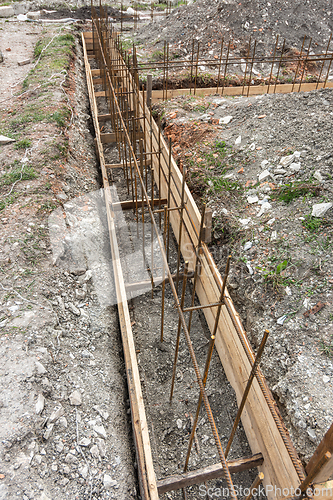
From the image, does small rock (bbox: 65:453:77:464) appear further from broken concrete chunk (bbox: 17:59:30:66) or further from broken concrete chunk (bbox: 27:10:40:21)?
broken concrete chunk (bbox: 27:10:40:21)

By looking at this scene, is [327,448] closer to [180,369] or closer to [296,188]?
[180,369]

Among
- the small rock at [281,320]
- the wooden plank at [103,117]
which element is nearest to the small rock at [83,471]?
the small rock at [281,320]

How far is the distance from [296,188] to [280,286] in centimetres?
128

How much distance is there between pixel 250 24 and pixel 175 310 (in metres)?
9.29

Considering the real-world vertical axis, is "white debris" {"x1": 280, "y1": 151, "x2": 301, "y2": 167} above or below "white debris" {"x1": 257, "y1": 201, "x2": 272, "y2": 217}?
above

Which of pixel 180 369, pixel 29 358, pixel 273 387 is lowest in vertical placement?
pixel 180 369

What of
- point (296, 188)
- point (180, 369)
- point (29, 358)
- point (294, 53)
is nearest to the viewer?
point (29, 358)

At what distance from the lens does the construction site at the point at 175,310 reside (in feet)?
7.29

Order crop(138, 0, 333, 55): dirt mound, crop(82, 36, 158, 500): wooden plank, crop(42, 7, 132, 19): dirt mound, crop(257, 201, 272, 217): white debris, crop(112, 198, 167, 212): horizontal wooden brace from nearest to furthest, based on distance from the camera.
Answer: crop(82, 36, 158, 500): wooden plank
crop(257, 201, 272, 217): white debris
crop(112, 198, 167, 212): horizontal wooden brace
crop(138, 0, 333, 55): dirt mound
crop(42, 7, 132, 19): dirt mound

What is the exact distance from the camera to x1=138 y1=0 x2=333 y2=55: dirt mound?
9094 millimetres

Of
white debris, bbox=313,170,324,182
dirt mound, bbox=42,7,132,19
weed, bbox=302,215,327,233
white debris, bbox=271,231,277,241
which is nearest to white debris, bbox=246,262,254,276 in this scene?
white debris, bbox=271,231,277,241

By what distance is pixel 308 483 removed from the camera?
1.46 metres

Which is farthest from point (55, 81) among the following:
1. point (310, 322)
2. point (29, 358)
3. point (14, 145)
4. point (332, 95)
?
point (310, 322)

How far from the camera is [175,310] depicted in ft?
12.3
